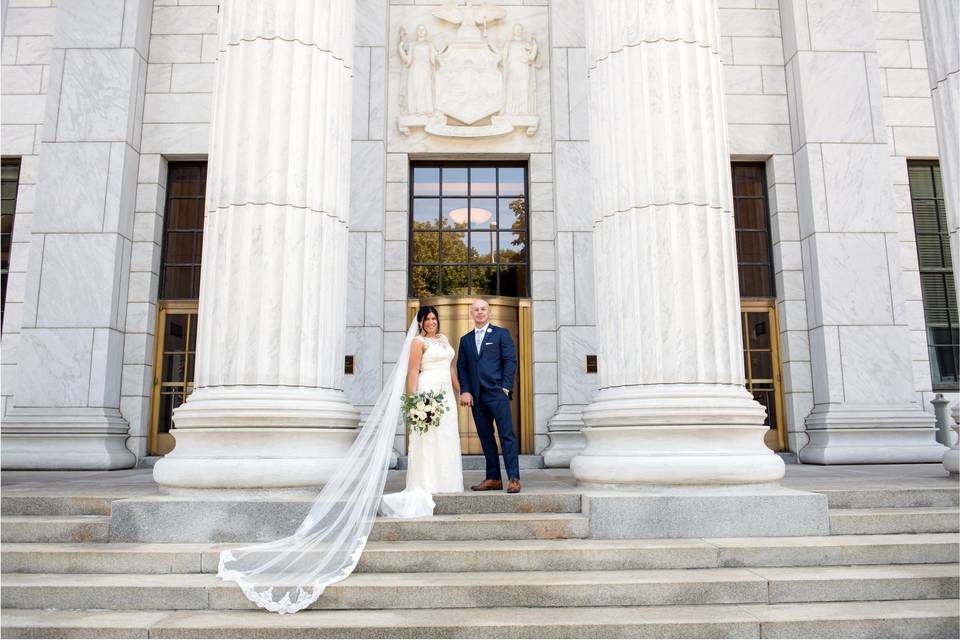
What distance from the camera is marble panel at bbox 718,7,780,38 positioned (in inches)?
560

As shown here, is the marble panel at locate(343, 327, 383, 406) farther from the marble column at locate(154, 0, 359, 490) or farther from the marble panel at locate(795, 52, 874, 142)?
the marble panel at locate(795, 52, 874, 142)

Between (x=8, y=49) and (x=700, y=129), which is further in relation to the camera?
(x=8, y=49)

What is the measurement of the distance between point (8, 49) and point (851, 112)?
17.0 metres

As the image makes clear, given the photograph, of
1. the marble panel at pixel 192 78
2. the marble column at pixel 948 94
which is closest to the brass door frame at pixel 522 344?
the marble panel at pixel 192 78

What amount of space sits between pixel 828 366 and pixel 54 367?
14184 mm

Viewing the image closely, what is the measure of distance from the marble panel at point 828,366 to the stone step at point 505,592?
7.61 m

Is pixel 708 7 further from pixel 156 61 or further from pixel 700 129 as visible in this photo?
pixel 156 61

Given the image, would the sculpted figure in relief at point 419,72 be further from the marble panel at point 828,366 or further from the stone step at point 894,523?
the stone step at point 894,523

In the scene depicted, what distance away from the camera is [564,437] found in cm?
1225

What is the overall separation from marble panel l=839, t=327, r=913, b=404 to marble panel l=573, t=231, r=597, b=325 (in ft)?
15.4

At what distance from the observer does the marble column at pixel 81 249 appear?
11.9 meters

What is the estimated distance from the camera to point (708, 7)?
315 inches

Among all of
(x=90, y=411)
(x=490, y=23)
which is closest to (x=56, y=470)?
(x=90, y=411)

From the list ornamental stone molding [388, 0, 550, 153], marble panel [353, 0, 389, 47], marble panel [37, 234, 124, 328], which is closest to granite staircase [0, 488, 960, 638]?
marble panel [37, 234, 124, 328]
